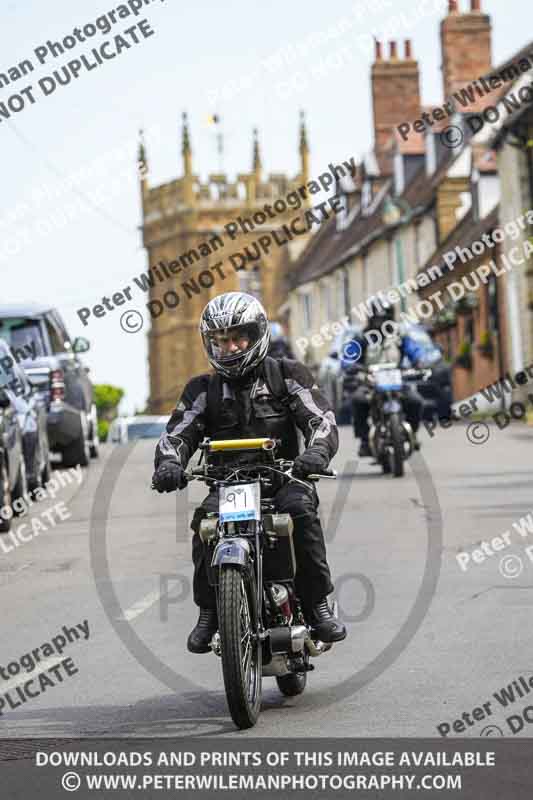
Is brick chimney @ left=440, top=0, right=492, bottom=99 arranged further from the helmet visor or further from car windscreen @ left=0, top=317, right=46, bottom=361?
the helmet visor

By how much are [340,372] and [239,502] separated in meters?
31.6

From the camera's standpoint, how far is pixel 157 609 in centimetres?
1079

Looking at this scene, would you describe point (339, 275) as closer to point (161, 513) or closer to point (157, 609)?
point (161, 513)

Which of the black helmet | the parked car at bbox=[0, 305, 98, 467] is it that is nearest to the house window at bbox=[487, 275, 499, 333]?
the parked car at bbox=[0, 305, 98, 467]

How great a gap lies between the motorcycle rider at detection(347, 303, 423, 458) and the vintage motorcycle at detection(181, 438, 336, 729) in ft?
42.7

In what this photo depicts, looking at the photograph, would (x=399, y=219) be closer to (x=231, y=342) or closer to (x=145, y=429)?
(x=145, y=429)

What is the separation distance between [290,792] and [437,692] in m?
1.91

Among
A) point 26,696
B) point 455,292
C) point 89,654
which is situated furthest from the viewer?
point 455,292

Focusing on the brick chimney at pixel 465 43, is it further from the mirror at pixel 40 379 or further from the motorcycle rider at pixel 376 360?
the motorcycle rider at pixel 376 360

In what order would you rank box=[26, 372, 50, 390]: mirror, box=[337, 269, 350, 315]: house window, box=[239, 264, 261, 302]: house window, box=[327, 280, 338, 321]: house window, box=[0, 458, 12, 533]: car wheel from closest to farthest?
box=[0, 458, 12, 533]: car wheel
box=[26, 372, 50, 390]: mirror
box=[337, 269, 350, 315]: house window
box=[327, 280, 338, 321]: house window
box=[239, 264, 261, 302]: house window

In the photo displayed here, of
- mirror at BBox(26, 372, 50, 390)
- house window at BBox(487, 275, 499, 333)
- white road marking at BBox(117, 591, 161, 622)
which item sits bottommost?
white road marking at BBox(117, 591, 161, 622)

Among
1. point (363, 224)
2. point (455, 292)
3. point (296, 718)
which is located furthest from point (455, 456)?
point (363, 224)

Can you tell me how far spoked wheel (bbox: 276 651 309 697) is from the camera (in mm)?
7645

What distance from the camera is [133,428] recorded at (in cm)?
3928
